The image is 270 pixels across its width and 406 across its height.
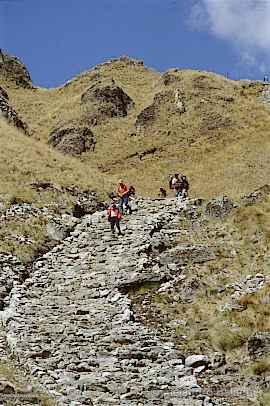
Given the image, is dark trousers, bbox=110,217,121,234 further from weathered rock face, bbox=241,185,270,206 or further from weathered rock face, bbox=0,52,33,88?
weathered rock face, bbox=0,52,33,88

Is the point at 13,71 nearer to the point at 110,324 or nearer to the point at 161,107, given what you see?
the point at 161,107

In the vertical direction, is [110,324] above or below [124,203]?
below

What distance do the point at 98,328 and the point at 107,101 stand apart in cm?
6630

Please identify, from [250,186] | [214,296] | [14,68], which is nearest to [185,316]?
[214,296]

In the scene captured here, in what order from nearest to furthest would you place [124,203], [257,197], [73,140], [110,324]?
[110,324]
[257,197]
[124,203]
[73,140]

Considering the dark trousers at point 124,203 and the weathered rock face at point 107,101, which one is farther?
the weathered rock face at point 107,101

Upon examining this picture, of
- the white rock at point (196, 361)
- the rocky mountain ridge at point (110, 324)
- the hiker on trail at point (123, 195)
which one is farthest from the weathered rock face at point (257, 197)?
the white rock at point (196, 361)

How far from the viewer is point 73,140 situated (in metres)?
75.0

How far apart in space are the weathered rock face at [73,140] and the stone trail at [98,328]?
148 ft

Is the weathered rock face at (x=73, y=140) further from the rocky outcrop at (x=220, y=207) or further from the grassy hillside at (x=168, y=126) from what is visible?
the rocky outcrop at (x=220, y=207)

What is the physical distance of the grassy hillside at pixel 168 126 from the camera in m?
61.3

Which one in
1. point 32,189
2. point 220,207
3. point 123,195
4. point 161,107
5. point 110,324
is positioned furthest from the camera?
point 161,107

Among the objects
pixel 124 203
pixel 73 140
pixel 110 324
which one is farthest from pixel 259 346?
pixel 73 140

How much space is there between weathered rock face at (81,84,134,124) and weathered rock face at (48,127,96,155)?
3.59 meters
